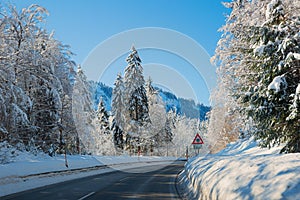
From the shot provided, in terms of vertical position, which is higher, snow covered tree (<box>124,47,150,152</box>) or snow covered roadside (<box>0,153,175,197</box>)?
snow covered tree (<box>124,47,150,152</box>)

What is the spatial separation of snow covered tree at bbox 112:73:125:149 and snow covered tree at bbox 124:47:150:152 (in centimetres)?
96

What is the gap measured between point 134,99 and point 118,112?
3.66m

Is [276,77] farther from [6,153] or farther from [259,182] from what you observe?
[6,153]

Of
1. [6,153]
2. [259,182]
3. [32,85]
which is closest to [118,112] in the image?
[32,85]

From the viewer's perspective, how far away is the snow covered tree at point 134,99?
1743 inches

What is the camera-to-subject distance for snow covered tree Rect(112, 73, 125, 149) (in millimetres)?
45031

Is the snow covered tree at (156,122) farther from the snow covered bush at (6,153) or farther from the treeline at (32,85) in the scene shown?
the snow covered bush at (6,153)

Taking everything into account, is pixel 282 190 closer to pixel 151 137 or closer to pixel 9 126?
pixel 9 126

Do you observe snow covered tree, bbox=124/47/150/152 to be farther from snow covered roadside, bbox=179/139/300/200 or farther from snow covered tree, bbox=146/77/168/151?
snow covered roadside, bbox=179/139/300/200

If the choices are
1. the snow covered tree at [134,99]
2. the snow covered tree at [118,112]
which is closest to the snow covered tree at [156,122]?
the snow covered tree at [134,99]

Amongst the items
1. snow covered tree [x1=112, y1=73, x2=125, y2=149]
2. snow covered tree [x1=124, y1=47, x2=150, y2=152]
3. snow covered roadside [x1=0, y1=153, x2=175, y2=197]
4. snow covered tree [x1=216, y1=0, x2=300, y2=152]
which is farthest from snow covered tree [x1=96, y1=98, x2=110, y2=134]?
snow covered tree [x1=216, y1=0, x2=300, y2=152]

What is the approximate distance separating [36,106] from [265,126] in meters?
19.9

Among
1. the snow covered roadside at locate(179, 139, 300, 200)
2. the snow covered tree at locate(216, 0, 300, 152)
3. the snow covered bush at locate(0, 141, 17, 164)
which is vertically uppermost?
the snow covered tree at locate(216, 0, 300, 152)

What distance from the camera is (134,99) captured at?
145 ft
